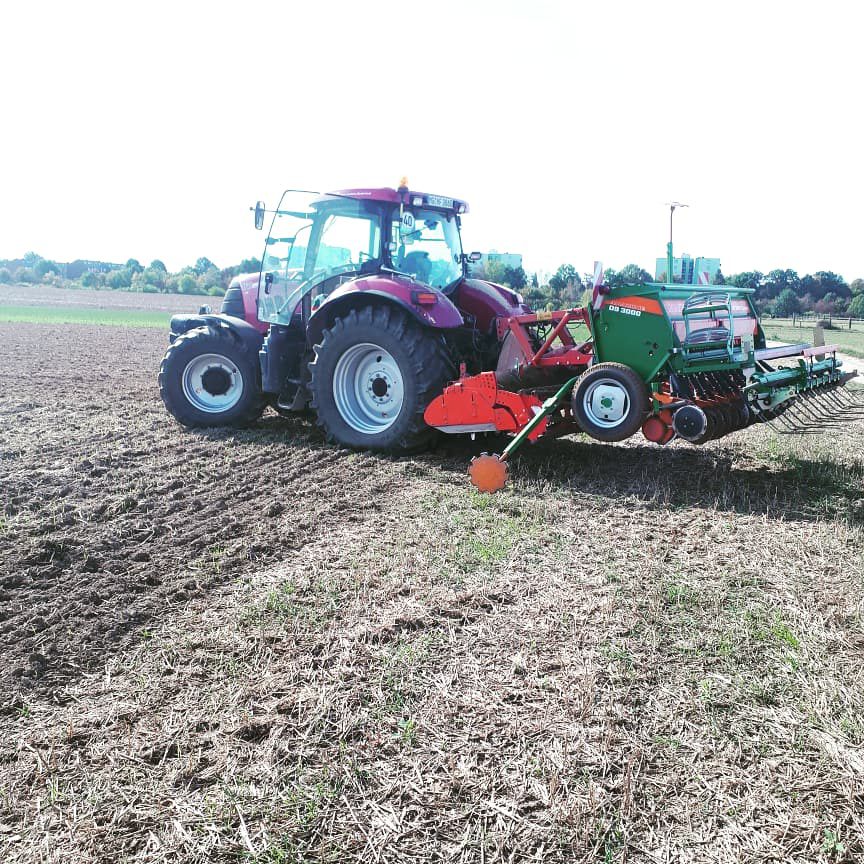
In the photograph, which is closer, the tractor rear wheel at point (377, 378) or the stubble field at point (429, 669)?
the stubble field at point (429, 669)

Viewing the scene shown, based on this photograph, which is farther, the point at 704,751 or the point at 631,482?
the point at 631,482

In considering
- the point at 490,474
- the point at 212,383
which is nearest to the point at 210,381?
the point at 212,383

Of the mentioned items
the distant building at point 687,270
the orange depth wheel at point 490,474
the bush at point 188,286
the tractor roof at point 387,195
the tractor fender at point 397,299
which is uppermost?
the bush at point 188,286

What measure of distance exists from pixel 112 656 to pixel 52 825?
1.11 metres

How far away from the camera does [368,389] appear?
7586mm

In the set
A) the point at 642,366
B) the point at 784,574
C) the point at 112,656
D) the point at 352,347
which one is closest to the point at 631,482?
the point at 642,366

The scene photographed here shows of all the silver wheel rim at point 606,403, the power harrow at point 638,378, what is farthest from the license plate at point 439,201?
the silver wheel rim at point 606,403

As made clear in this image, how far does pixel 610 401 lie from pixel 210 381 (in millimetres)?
4383

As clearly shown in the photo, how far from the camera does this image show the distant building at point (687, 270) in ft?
23.4

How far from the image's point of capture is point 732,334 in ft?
20.5

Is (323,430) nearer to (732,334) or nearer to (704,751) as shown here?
(732,334)

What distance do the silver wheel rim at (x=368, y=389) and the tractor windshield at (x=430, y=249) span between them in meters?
0.87

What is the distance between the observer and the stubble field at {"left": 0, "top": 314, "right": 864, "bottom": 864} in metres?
2.54

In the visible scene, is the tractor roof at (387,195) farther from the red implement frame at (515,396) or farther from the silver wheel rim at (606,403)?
the silver wheel rim at (606,403)
